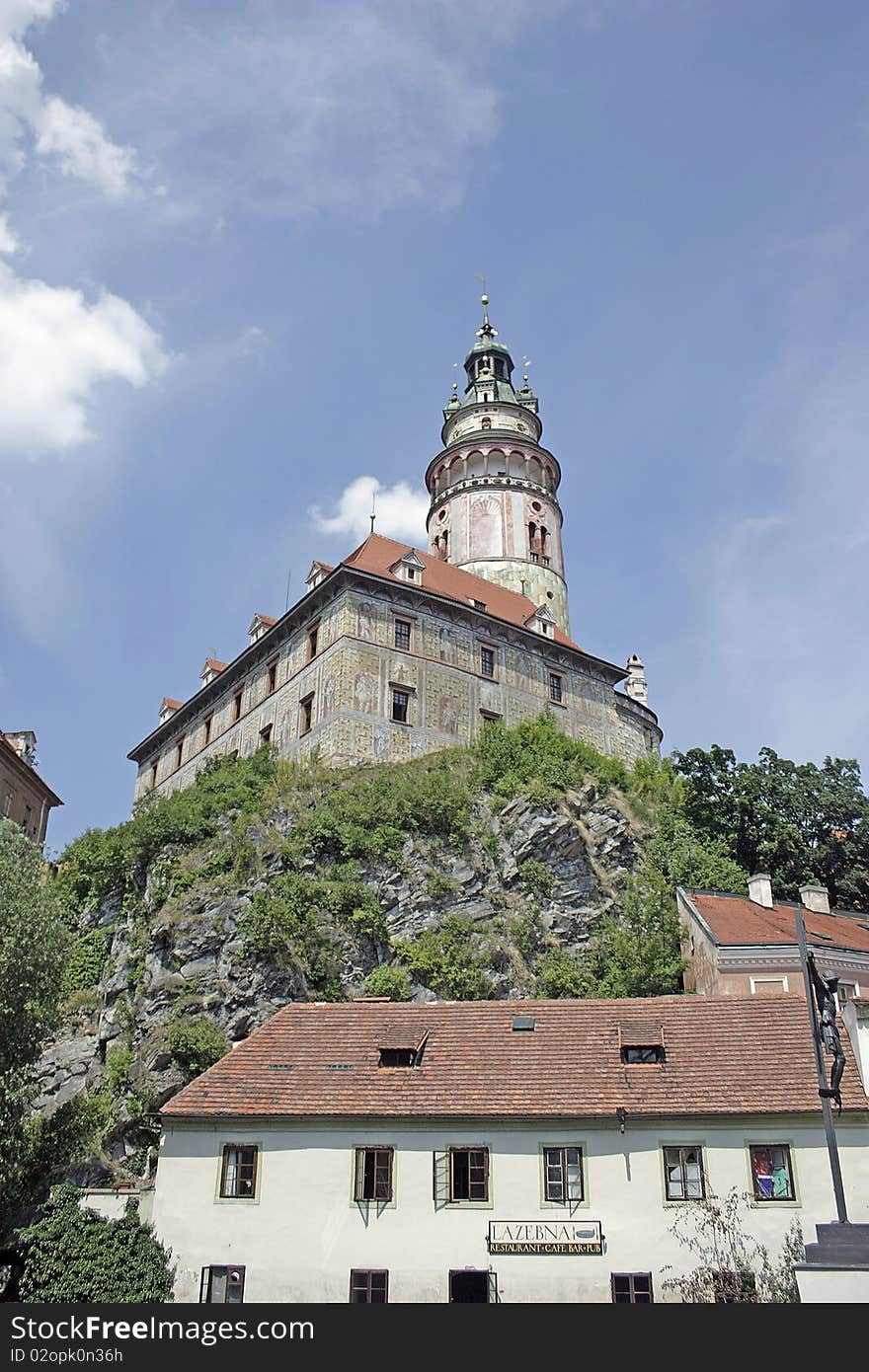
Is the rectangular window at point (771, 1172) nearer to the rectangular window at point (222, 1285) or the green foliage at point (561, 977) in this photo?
the rectangular window at point (222, 1285)

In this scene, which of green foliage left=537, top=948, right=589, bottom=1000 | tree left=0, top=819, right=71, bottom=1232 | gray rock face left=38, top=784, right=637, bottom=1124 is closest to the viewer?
tree left=0, top=819, right=71, bottom=1232

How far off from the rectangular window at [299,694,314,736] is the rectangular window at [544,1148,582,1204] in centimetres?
2693

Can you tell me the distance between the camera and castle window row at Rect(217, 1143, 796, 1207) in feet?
67.4

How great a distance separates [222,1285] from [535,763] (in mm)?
26111

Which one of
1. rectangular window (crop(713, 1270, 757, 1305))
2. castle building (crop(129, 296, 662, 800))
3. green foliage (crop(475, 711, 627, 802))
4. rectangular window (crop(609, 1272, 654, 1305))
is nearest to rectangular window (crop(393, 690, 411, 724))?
castle building (crop(129, 296, 662, 800))

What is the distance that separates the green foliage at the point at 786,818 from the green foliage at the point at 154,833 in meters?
17.8

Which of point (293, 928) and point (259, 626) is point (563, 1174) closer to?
point (293, 928)

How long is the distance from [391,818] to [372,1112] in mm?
17425

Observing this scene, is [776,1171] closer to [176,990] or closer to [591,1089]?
[591,1089]

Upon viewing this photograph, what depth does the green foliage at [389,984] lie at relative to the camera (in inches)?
1235

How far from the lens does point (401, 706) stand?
46.7 metres

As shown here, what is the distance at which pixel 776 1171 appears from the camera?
20.5 metres

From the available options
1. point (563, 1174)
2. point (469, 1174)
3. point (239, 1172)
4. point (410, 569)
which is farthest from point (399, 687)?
point (563, 1174)

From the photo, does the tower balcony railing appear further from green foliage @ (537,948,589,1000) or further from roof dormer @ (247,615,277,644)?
green foliage @ (537,948,589,1000)
